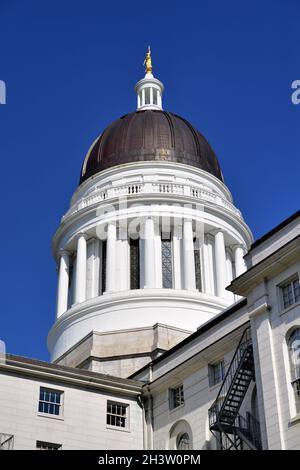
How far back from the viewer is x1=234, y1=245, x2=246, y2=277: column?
5925 centimetres

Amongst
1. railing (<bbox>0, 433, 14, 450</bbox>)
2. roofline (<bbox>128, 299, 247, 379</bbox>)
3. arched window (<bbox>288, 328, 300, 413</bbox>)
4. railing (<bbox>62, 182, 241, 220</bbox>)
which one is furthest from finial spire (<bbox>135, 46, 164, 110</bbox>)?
arched window (<bbox>288, 328, 300, 413</bbox>)

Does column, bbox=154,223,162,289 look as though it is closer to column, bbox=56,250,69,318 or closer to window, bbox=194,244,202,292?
window, bbox=194,244,202,292

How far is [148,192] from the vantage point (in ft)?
189

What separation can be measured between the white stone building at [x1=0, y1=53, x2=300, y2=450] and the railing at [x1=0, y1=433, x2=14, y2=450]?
56 millimetres

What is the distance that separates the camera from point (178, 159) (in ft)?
201

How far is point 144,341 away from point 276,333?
20141 mm

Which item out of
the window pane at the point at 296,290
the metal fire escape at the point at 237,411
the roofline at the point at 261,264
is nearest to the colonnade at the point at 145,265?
the metal fire escape at the point at 237,411

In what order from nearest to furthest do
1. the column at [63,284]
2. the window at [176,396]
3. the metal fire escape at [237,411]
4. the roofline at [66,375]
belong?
1. the metal fire escape at [237,411]
2. the roofline at [66,375]
3. the window at [176,396]
4. the column at [63,284]

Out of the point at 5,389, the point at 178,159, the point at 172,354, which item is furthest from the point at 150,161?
the point at 5,389

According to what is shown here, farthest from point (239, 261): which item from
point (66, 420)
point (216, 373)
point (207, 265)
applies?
point (66, 420)

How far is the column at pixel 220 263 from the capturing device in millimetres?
56062

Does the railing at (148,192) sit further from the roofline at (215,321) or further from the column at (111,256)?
the roofline at (215,321)

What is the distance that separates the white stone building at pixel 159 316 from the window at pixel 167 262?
91mm
